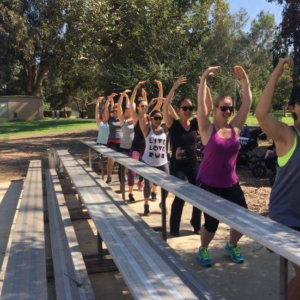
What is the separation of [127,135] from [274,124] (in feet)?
17.9

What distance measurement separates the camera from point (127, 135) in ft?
25.0

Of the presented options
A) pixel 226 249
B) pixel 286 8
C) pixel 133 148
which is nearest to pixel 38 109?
pixel 286 8

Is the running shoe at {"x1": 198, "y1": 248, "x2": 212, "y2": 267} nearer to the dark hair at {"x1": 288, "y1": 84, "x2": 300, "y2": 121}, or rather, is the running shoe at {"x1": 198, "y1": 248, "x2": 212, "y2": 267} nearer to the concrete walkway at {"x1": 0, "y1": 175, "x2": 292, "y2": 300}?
the concrete walkway at {"x1": 0, "y1": 175, "x2": 292, "y2": 300}

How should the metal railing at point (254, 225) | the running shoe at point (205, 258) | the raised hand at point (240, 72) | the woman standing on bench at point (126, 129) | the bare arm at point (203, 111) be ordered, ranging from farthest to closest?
the woman standing on bench at point (126, 129) < the running shoe at point (205, 258) < the raised hand at point (240, 72) < the bare arm at point (203, 111) < the metal railing at point (254, 225)

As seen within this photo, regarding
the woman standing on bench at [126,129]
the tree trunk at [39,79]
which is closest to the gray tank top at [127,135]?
the woman standing on bench at [126,129]

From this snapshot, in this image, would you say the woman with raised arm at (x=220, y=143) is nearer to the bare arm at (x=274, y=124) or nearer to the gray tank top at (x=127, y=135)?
the bare arm at (x=274, y=124)

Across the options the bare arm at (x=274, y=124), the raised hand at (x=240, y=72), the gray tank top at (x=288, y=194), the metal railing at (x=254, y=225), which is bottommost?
the metal railing at (x=254, y=225)

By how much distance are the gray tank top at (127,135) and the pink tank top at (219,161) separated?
3.95 metres

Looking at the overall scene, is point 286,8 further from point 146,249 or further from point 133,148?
point 146,249

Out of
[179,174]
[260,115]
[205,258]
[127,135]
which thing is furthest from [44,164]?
[260,115]

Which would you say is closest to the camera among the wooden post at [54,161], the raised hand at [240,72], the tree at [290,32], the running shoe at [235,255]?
the raised hand at [240,72]

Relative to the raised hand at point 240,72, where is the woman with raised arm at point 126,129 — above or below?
below

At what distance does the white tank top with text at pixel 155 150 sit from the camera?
19.1 feet

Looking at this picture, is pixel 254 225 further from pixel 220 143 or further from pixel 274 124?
pixel 220 143
